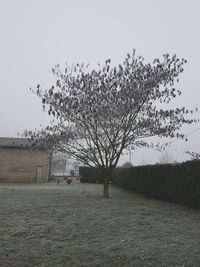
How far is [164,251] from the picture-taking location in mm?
5668

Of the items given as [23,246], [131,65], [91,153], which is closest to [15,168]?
[91,153]

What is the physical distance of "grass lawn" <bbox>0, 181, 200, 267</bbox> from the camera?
17.6ft

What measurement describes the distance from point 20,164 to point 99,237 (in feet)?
98.1

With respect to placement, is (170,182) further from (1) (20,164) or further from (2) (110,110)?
(1) (20,164)

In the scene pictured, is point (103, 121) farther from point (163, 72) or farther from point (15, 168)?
point (15, 168)

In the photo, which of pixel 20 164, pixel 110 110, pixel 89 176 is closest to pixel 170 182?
pixel 110 110

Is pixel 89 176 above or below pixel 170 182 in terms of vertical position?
above

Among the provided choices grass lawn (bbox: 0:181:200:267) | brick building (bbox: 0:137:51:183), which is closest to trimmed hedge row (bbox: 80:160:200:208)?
grass lawn (bbox: 0:181:200:267)

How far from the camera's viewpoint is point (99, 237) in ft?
22.9

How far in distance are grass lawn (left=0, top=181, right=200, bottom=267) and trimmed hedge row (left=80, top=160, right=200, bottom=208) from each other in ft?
5.42

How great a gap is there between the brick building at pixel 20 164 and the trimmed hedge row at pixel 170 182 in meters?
16.2

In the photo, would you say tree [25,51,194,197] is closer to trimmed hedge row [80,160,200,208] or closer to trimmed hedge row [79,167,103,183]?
trimmed hedge row [80,160,200,208]

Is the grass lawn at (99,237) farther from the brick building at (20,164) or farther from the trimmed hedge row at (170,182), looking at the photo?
the brick building at (20,164)

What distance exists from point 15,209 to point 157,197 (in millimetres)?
7092
